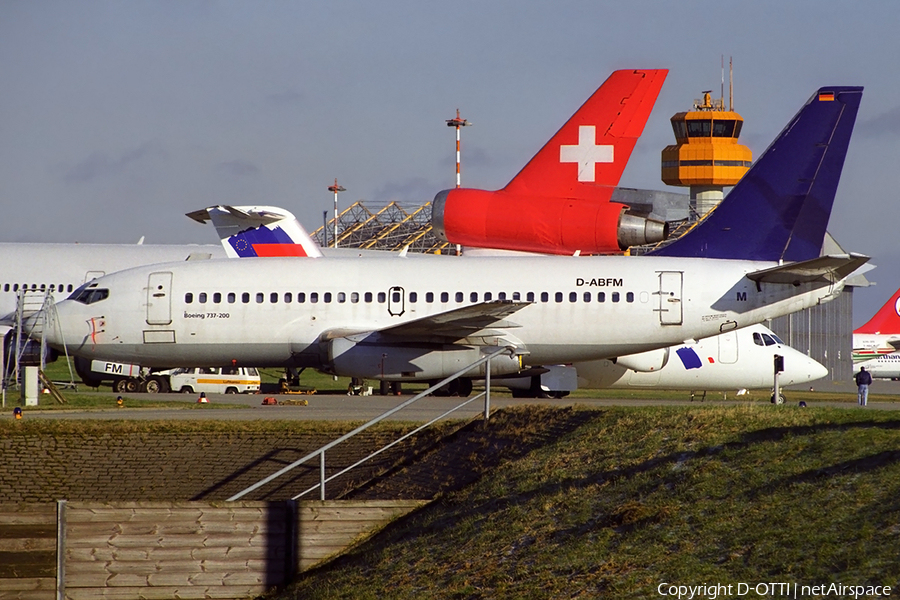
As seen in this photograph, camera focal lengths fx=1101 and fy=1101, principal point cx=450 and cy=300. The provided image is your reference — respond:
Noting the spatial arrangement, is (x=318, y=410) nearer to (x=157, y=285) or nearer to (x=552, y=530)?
(x=157, y=285)

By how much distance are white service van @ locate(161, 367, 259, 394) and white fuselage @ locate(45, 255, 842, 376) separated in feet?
36.0

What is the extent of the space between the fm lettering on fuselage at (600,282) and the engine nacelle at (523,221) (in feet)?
5.50

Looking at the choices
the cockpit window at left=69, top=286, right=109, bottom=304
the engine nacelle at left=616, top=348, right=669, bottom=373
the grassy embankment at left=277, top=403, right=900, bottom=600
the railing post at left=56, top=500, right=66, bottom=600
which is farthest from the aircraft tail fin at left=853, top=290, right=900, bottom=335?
the railing post at left=56, top=500, right=66, bottom=600

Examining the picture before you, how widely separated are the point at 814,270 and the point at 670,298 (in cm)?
327

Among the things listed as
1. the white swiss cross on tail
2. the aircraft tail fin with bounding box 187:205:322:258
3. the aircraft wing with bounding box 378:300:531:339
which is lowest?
the aircraft wing with bounding box 378:300:531:339

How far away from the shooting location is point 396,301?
86.6ft

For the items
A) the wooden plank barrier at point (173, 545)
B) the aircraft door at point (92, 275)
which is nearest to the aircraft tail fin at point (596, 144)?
the aircraft door at point (92, 275)

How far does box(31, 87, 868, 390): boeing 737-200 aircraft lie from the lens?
82.1ft

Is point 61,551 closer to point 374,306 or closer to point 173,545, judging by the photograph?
point 173,545

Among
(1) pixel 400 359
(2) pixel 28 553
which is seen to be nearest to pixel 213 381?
(1) pixel 400 359

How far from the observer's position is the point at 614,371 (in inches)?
1296

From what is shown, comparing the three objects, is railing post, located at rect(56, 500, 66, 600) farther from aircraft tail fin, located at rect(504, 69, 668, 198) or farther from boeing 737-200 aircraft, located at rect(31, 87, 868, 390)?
aircraft tail fin, located at rect(504, 69, 668, 198)

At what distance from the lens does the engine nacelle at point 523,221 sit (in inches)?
1083

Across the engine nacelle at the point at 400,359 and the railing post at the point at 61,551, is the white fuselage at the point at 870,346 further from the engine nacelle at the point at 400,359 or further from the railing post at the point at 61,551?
the railing post at the point at 61,551
